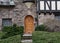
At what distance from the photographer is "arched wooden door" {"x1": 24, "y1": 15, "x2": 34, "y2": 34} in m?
20.4

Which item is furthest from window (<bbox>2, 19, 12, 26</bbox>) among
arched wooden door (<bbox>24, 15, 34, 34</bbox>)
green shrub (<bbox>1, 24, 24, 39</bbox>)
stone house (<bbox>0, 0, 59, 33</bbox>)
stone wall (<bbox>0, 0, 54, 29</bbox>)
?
arched wooden door (<bbox>24, 15, 34, 34</bbox>)

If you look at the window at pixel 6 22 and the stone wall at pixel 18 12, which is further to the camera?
the window at pixel 6 22

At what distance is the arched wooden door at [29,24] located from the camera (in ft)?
67.0

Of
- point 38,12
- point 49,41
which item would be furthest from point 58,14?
point 49,41

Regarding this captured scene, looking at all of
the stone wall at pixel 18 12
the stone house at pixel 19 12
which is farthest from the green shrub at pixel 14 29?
the stone wall at pixel 18 12

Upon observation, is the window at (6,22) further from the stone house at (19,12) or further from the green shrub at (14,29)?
the green shrub at (14,29)

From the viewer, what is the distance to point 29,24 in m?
20.6

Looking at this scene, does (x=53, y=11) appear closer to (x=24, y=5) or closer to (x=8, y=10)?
(x=24, y=5)

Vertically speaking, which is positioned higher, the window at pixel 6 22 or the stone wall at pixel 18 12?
the stone wall at pixel 18 12

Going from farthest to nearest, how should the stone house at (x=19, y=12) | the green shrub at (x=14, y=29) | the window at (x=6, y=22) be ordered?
the window at (x=6, y=22), the stone house at (x=19, y=12), the green shrub at (x=14, y=29)

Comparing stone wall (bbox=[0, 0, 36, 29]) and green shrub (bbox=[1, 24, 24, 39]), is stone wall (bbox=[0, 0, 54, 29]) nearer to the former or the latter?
stone wall (bbox=[0, 0, 36, 29])

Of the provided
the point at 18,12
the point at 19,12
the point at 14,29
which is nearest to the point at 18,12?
the point at 18,12

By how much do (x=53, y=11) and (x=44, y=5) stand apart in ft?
3.67

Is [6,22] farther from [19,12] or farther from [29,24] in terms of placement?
[29,24]
